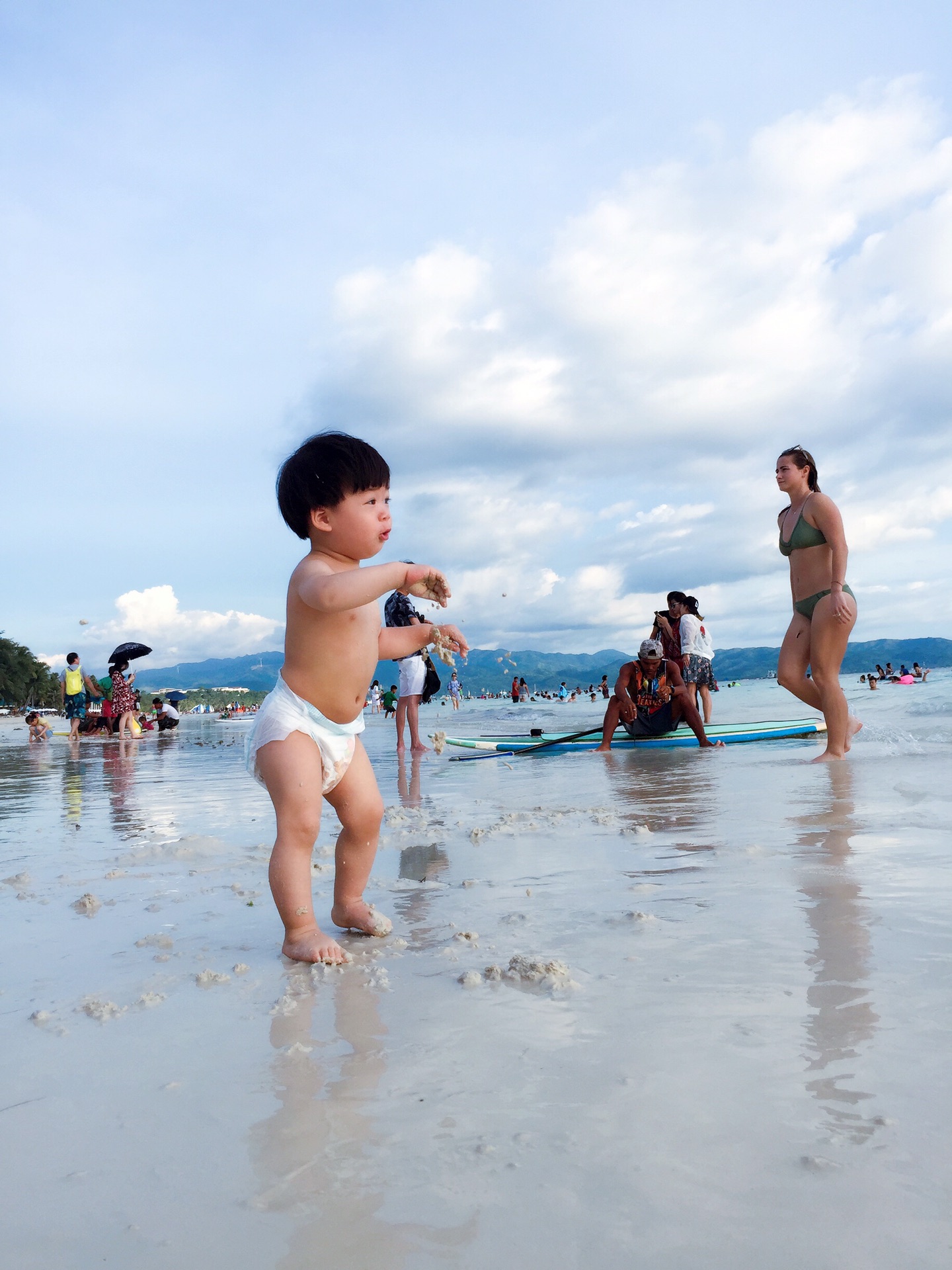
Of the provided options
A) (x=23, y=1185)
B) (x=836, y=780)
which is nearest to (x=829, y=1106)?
(x=23, y=1185)

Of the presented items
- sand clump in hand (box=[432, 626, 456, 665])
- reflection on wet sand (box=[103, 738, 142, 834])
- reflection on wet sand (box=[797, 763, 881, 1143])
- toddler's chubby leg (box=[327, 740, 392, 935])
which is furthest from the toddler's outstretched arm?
reflection on wet sand (box=[103, 738, 142, 834])

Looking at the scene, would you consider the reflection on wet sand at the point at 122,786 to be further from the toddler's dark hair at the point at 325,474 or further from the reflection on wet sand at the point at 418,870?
the toddler's dark hair at the point at 325,474

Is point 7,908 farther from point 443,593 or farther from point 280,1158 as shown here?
point 280,1158

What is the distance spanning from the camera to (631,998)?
1650 millimetres

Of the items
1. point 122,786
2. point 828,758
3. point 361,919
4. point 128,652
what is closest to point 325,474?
point 361,919

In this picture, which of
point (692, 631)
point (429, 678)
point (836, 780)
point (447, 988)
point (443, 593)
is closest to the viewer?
point (447, 988)

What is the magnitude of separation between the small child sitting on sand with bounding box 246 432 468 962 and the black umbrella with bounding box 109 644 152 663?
49.5 feet

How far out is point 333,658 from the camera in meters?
2.60

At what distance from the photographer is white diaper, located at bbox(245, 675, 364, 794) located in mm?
2512

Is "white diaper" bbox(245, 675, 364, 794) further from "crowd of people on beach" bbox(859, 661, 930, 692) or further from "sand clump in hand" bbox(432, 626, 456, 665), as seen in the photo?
"crowd of people on beach" bbox(859, 661, 930, 692)

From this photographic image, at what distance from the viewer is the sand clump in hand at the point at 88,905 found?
8.75 ft

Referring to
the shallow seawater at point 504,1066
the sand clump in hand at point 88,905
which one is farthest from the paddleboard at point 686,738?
the sand clump in hand at point 88,905

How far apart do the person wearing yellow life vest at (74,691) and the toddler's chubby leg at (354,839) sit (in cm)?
1531

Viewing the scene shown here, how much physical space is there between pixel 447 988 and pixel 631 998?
39cm
